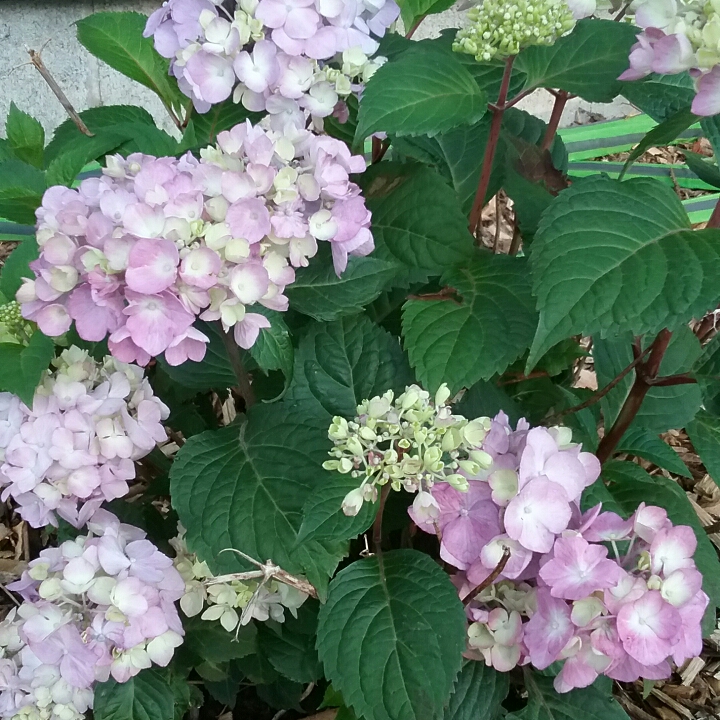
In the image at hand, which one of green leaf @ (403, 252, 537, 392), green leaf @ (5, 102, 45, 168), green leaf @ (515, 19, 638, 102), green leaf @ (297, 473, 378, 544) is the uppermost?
green leaf @ (515, 19, 638, 102)

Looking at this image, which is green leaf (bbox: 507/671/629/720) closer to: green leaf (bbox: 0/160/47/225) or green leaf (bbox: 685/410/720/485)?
green leaf (bbox: 685/410/720/485)

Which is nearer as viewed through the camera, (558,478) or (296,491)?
(558,478)

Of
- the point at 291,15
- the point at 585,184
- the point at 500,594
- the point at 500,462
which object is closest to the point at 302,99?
the point at 291,15

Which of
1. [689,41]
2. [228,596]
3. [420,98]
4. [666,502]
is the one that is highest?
[689,41]

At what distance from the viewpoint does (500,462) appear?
1.99ft

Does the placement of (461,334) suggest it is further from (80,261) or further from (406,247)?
(80,261)

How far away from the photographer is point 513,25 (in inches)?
25.2

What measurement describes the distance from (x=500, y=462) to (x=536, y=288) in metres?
0.15

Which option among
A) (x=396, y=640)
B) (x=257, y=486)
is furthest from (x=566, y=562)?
(x=257, y=486)

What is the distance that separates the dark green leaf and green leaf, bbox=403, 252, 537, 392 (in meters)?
0.29

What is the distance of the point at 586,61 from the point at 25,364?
0.65 meters

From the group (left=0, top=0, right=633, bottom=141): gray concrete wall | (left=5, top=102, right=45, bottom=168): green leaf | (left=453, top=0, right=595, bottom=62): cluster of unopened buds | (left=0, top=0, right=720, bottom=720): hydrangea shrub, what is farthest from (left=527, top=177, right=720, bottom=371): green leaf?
(left=0, top=0, right=633, bottom=141): gray concrete wall

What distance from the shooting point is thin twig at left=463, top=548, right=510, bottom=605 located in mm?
578

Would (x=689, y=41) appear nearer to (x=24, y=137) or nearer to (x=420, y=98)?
(x=420, y=98)
